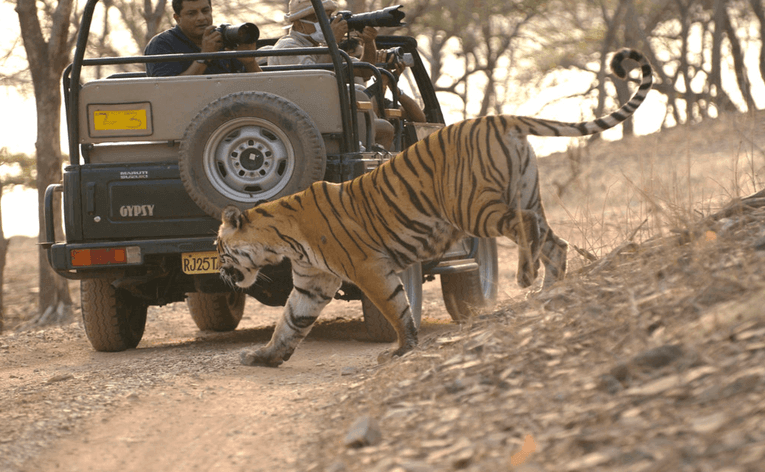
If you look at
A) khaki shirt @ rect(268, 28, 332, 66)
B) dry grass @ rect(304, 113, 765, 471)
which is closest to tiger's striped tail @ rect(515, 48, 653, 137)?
dry grass @ rect(304, 113, 765, 471)

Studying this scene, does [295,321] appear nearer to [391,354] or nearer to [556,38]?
[391,354]

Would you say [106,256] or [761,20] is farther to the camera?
[761,20]

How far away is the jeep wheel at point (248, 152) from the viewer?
17.3 feet

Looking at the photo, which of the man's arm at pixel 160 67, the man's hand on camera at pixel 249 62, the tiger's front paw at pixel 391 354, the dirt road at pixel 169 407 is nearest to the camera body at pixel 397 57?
the man's hand on camera at pixel 249 62

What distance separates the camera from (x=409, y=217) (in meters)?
4.91

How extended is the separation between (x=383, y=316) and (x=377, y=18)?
214 cm

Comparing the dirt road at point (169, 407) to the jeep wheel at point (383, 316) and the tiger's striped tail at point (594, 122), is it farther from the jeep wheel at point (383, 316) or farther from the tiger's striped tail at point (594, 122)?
the tiger's striped tail at point (594, 122)

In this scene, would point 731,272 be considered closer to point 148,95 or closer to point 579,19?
point 148,95

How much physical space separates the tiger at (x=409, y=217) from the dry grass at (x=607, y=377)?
47cm

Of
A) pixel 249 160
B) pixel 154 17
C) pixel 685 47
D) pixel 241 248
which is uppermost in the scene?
pixel 685 47

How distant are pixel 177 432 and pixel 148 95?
276cm

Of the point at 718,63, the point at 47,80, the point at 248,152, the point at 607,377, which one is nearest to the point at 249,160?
the point at 248,152

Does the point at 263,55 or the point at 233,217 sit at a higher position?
the point at 263,55

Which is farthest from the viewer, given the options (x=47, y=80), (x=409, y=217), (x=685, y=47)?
(x=685, y=47)
